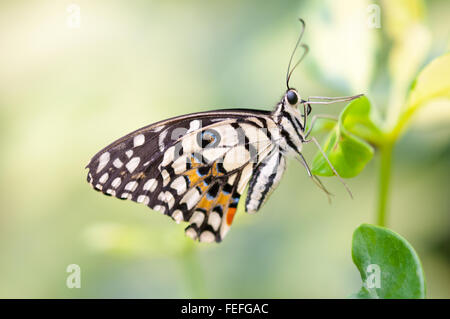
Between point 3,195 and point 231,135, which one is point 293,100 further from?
point 3,195

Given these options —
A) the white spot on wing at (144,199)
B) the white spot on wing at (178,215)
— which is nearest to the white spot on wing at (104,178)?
the white spot on wing at (144,199)

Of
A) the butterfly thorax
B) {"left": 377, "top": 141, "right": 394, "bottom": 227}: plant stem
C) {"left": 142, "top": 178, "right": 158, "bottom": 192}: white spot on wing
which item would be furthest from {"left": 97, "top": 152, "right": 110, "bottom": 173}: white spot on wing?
{"left": 377, "top": 141, "right": 394, "bottom": 227}: plant stem

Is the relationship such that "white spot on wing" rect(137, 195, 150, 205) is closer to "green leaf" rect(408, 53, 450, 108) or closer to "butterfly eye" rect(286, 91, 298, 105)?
"butterfly eye" rect(286, 91, 298, 105)

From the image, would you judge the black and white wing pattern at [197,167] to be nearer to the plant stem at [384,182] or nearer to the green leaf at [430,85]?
the plant stem at [384,182]

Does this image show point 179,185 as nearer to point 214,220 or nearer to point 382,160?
point 214,220

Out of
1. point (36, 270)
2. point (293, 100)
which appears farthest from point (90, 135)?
point (293, 100)

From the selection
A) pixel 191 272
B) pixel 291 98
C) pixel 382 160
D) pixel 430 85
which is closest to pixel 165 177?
pixel 191 272
